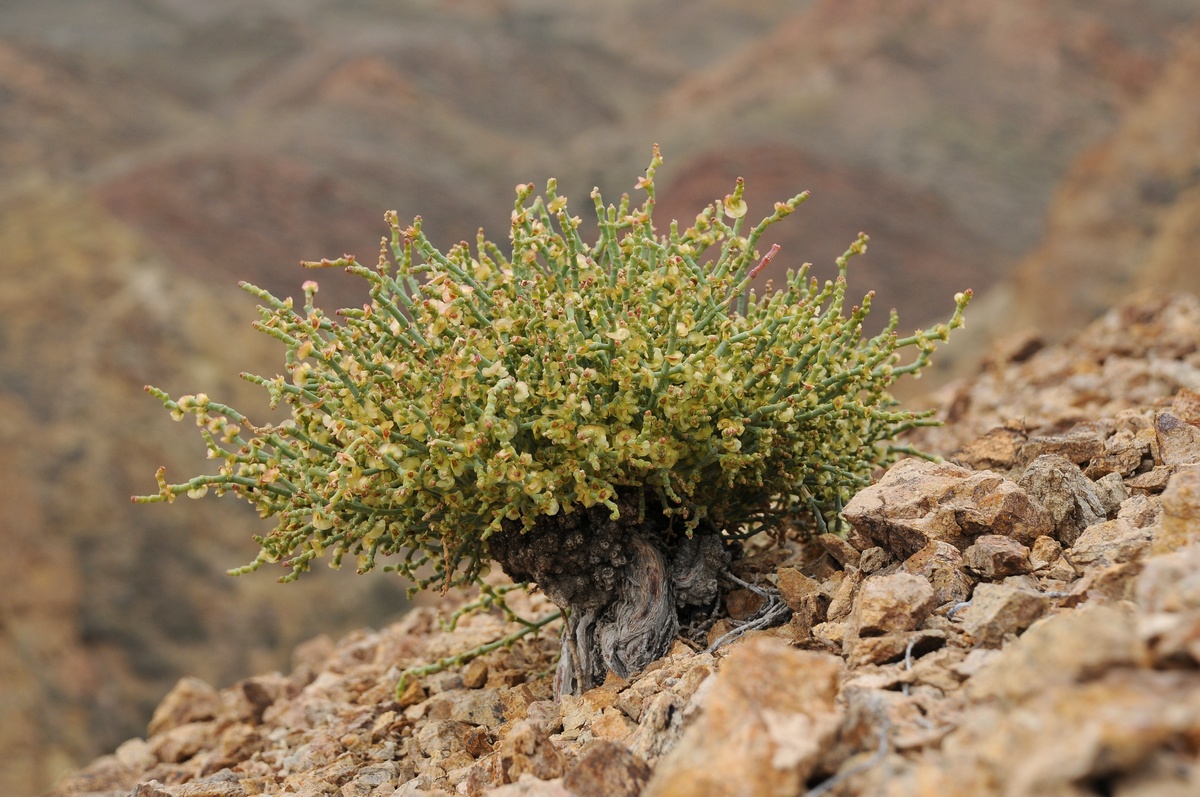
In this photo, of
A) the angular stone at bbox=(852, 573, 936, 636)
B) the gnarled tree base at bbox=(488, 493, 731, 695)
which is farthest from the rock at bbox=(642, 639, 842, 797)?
the gnarled tree base at bbox=(488, 493, 731, 695)

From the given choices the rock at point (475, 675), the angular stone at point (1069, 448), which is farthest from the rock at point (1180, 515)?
the rock at point (475, 675)

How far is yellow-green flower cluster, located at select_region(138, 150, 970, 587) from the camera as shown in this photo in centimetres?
361

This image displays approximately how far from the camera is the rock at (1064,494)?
12.4 ft

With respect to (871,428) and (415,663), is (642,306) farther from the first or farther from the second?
(415,663)

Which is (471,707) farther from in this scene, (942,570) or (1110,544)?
(1110,544)

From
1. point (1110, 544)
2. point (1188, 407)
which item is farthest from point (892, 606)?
point (1188, 407)

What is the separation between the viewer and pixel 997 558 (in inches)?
138

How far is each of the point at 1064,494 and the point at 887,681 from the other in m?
1.32

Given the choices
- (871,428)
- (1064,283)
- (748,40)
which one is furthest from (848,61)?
(871,428)

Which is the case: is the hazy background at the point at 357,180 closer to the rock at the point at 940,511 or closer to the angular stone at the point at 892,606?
the rock at the point at 940,511

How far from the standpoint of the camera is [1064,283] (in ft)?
53.4

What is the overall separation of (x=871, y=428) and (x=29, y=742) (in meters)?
11.4

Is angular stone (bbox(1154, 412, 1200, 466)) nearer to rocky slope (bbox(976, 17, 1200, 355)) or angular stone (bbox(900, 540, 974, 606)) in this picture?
angular stone (bbox(900, 540, 974, 606))

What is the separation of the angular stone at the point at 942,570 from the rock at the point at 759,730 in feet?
2.69
